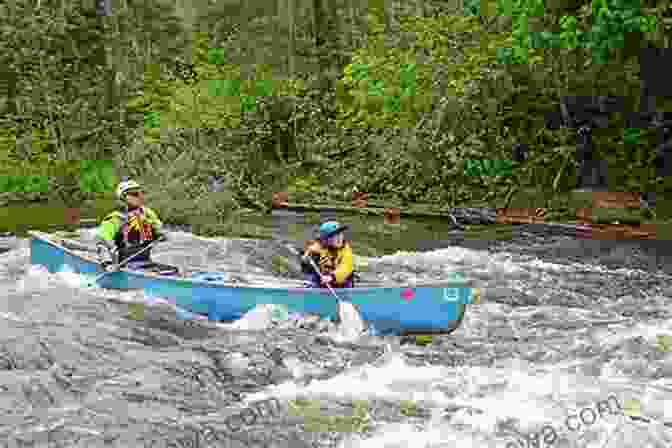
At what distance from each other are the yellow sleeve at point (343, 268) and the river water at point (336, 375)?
23.3 inches

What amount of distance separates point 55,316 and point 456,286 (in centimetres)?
430

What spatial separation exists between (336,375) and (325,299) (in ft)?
4.31

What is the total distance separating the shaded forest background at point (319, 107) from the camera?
16.9 m

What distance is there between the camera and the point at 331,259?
A: 9031 millimetres

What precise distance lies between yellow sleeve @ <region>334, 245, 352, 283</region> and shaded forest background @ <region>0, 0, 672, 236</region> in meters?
7.48

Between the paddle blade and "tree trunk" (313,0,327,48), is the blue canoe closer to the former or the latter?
the paddle blade

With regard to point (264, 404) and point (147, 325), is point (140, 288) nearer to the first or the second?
point (147, 325)

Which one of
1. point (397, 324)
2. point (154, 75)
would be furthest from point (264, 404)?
point (154, 75)

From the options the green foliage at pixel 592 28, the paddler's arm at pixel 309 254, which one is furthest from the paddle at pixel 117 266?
the green foliage at pixel 592 28

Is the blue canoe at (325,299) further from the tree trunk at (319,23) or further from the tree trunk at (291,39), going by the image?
the tree trunk at (319,23)

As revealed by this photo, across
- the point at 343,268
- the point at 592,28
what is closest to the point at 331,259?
the point at 343,268

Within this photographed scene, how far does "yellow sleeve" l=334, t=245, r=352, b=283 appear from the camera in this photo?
879cm

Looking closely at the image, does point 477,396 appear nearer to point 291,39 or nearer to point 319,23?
point 291,39

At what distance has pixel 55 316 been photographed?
880 cm
